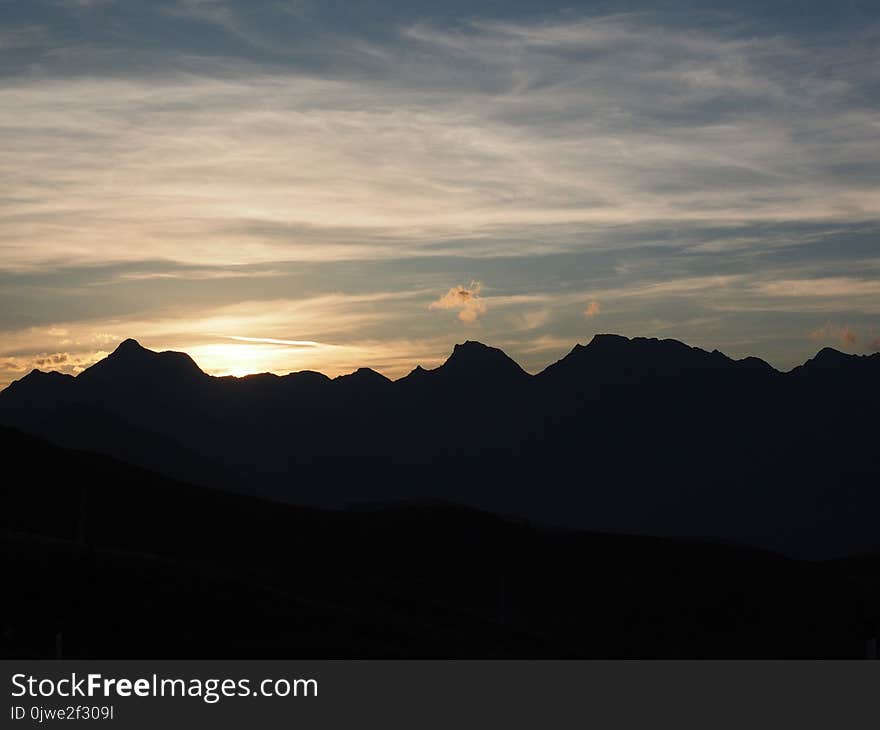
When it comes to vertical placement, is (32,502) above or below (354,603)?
above

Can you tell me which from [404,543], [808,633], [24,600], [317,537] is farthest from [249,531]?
[24,600]

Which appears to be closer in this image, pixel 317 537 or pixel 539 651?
pixel 539 651

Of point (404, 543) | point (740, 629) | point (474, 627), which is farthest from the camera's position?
point (404, 543)

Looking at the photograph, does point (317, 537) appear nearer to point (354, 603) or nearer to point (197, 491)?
point (197, 491)

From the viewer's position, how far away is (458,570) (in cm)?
12119

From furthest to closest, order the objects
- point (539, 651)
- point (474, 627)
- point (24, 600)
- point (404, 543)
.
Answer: point (404, 543) < point (474, 627) < point (539, 651) < point (24, 600)

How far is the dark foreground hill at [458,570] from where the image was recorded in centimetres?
7506

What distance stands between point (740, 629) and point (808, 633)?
8.05 metres

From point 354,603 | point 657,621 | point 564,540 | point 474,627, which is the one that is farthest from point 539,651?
point 564,540

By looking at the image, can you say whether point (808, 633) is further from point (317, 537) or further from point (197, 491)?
point (197, 491)

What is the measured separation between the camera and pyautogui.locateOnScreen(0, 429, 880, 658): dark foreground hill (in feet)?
246

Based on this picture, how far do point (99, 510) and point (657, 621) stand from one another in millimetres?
55920

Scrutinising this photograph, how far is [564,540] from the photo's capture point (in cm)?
13488
